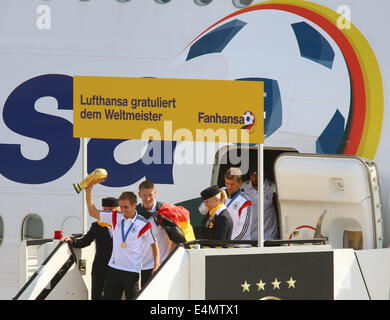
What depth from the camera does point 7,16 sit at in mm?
9055

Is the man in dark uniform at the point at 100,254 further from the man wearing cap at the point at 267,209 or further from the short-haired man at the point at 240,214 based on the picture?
the man wearing cap at the point at 267,209

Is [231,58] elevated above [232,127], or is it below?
above

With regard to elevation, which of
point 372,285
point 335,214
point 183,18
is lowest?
point 372,285

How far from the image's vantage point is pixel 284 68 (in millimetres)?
8656

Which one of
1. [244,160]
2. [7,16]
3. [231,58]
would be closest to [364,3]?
[231,58]

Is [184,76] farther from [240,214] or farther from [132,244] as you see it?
[132,244]

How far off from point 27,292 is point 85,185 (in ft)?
3.75

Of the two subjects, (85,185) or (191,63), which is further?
(191,63)

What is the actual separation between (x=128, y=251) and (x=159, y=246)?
1.46 ft

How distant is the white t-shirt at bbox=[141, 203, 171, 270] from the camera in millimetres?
6809

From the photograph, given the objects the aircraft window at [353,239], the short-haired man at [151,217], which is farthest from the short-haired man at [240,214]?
the aircraft window at [353,239]

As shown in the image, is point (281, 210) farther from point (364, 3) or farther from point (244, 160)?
point (364, 3)

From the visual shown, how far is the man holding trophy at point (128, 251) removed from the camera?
6.61m

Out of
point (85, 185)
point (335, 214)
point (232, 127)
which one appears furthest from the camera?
point (335, 214)
